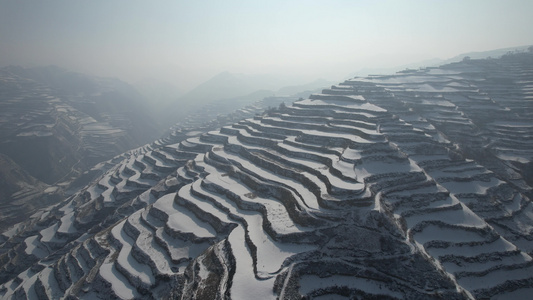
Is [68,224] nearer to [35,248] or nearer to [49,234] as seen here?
[49,234]

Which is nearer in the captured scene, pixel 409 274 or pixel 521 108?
pixel 409 274

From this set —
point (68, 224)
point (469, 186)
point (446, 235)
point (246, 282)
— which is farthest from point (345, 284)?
point (68, 224)

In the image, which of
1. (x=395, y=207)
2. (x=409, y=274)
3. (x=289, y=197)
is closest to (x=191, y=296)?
(x=289, y=197)

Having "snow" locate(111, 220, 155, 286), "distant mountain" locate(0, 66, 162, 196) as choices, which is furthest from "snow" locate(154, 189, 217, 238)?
"distant mountain" locate(0, 66, 162, 196)

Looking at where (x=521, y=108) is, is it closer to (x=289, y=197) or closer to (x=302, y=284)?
(x=289, y=197)

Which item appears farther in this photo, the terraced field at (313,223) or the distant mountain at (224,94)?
the distant mountain at (224,94)

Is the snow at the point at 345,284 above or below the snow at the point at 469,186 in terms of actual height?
above

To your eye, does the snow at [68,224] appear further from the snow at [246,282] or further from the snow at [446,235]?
the snow at [446,235]

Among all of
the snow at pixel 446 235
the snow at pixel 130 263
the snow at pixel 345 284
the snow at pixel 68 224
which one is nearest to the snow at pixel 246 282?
the snow at pixel 345 284
